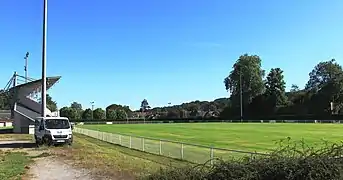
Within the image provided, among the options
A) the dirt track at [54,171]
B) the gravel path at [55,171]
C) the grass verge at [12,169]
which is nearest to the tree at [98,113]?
the dirt track at [54,171]

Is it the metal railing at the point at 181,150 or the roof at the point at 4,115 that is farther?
the roof at the point at 4,115

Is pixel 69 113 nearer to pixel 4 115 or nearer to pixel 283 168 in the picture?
pixel 4 115

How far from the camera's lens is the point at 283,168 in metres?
7.49

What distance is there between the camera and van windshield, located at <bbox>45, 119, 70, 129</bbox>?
29.7 m

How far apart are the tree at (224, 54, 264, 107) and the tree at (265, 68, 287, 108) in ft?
11.3

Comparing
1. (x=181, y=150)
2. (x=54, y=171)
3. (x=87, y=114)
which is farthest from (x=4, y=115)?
(x=54, y=171)

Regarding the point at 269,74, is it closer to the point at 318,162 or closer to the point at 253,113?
the point at 253,113

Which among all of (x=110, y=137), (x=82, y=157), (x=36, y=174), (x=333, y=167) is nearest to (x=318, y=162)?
(x=333, y=167)

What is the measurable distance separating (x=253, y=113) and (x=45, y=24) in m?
120

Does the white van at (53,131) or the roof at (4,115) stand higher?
the roof at (4,115)

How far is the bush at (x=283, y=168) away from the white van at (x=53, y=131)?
21246 millimetres

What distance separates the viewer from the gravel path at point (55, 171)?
14445mm

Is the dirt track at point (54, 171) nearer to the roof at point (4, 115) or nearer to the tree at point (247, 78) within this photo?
the roof at point (4, 115)

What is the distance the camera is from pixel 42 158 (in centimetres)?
2138
